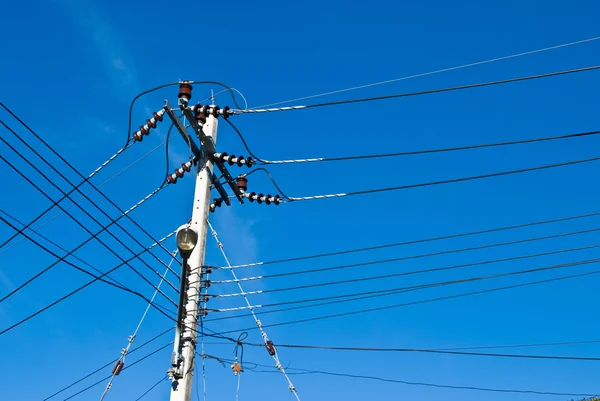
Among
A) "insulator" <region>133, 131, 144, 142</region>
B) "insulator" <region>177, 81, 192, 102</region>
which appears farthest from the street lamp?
"insulator" <region>133, 131, 144, 142</region>

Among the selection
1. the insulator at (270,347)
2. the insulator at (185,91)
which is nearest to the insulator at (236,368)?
the insulator at (270,347)

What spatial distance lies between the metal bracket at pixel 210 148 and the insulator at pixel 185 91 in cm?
24

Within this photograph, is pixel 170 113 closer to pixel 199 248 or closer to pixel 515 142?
pixel 199 248

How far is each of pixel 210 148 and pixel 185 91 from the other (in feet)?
3.86

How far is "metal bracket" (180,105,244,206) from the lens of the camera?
12.0 metres

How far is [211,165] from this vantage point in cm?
1243

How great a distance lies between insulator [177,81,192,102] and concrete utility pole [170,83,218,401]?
5cm

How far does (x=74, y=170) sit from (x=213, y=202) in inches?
112

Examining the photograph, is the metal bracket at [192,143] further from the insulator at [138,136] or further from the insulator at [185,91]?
the insulator at [138,136]

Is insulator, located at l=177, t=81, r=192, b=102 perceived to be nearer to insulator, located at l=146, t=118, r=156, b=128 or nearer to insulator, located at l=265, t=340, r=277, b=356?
insulator, located at l=146, t=118, r=156, b=128

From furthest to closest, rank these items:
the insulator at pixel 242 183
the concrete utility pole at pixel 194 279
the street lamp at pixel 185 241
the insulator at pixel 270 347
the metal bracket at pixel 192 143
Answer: the insulator at pixel 242 183, the insulator at pixel 270 347, the metal bracket at pixel 192 143, the concrete utility pole at pixel 194 279, the street lamp at pixel 185 241

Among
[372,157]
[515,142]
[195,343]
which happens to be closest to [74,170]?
[195,343]

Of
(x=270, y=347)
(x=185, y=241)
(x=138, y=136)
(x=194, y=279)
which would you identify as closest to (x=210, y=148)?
(x=138, y=136)

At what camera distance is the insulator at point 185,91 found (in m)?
12.0
